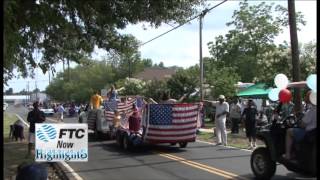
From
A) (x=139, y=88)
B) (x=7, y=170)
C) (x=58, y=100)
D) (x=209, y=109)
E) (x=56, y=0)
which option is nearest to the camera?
(x=56, y=0)

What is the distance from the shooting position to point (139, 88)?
6128 cm

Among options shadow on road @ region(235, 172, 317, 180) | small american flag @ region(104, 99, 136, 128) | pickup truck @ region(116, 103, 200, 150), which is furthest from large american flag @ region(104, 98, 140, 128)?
shadow on road @ region(235, 172, 317, 180)

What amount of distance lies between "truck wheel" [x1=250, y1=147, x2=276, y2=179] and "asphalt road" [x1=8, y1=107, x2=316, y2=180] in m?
0.28

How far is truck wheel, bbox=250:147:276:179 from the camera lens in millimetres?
12461

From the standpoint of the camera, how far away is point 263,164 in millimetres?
12641

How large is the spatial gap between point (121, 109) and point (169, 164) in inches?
295

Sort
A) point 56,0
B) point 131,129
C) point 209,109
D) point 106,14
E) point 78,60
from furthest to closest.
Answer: point 209,109, point 78,60, point 131,129, point 106,14, point 56,0

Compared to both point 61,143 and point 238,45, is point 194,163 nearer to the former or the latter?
point 61,143

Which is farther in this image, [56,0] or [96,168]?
[96,168]

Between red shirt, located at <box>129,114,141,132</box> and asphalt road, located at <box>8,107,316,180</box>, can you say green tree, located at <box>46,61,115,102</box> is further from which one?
asphalt road, located at <box>8,107,316,180</box>

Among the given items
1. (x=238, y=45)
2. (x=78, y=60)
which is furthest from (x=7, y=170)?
(x=238, y=45)

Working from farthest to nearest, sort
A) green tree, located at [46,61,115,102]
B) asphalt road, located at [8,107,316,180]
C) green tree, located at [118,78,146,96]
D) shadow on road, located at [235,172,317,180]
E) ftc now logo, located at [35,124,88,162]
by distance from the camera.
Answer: green tree, located at [46,61,115,102] < green tree, located at [118,78,146,96] < asphalt road, located at [8,107,316,180] < shadow on road, located at [235,172,317,180] < ftc now logo, located at [35,124,88,162]

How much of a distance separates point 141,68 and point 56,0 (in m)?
98.8

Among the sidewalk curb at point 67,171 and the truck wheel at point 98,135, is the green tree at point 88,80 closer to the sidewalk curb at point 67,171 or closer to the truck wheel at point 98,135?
the truck wheel at point 98,135
